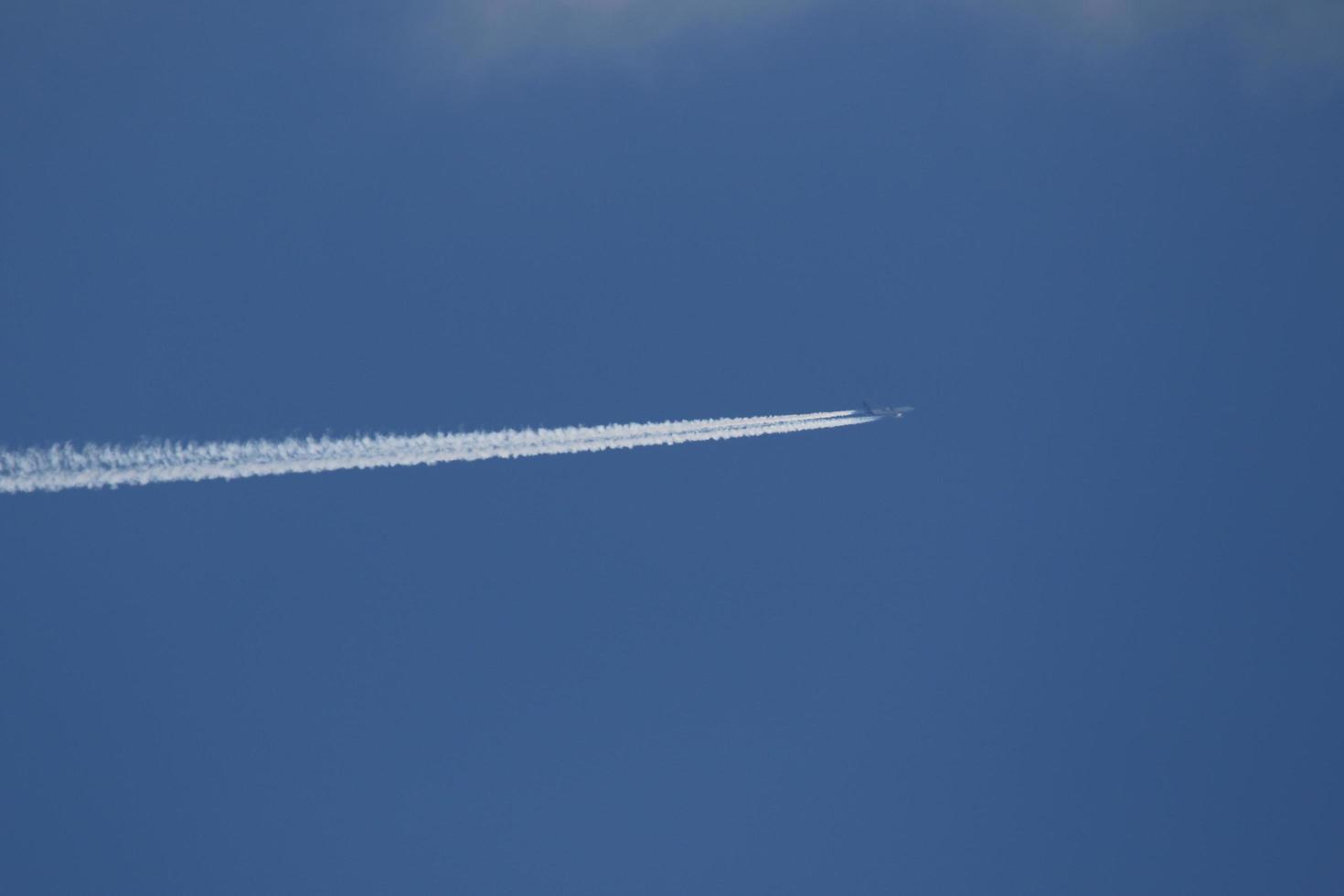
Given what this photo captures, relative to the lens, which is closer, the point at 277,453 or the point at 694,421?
the point at 277,453

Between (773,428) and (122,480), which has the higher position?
(773,428)

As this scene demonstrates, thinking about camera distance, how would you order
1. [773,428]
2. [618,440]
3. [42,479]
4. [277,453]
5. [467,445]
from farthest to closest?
1. [773,428]
2. [618,440]
3. [467,445]
4. [277,453]
5. [42,479]

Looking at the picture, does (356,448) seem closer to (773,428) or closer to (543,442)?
(543,442)

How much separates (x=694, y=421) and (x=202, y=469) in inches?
910

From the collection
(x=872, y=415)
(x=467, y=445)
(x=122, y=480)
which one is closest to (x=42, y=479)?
(x=122, y=480)

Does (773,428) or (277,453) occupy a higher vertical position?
(773,428)

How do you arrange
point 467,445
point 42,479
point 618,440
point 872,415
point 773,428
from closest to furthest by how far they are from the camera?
point 42,479
point 467,445
point 618,440
point 773,428
point 872,415

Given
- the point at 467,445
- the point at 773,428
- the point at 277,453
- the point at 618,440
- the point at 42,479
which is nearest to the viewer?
the point at 42,479

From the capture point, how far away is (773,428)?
8356 cm

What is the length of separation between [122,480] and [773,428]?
30156 mm

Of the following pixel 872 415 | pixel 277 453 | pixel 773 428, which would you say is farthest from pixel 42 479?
pixel 872 415

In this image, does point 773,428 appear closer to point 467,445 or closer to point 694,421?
point 694,421

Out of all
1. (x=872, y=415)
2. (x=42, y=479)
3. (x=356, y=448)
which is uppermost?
(x=872, y=415)

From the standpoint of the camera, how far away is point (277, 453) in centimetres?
6675
